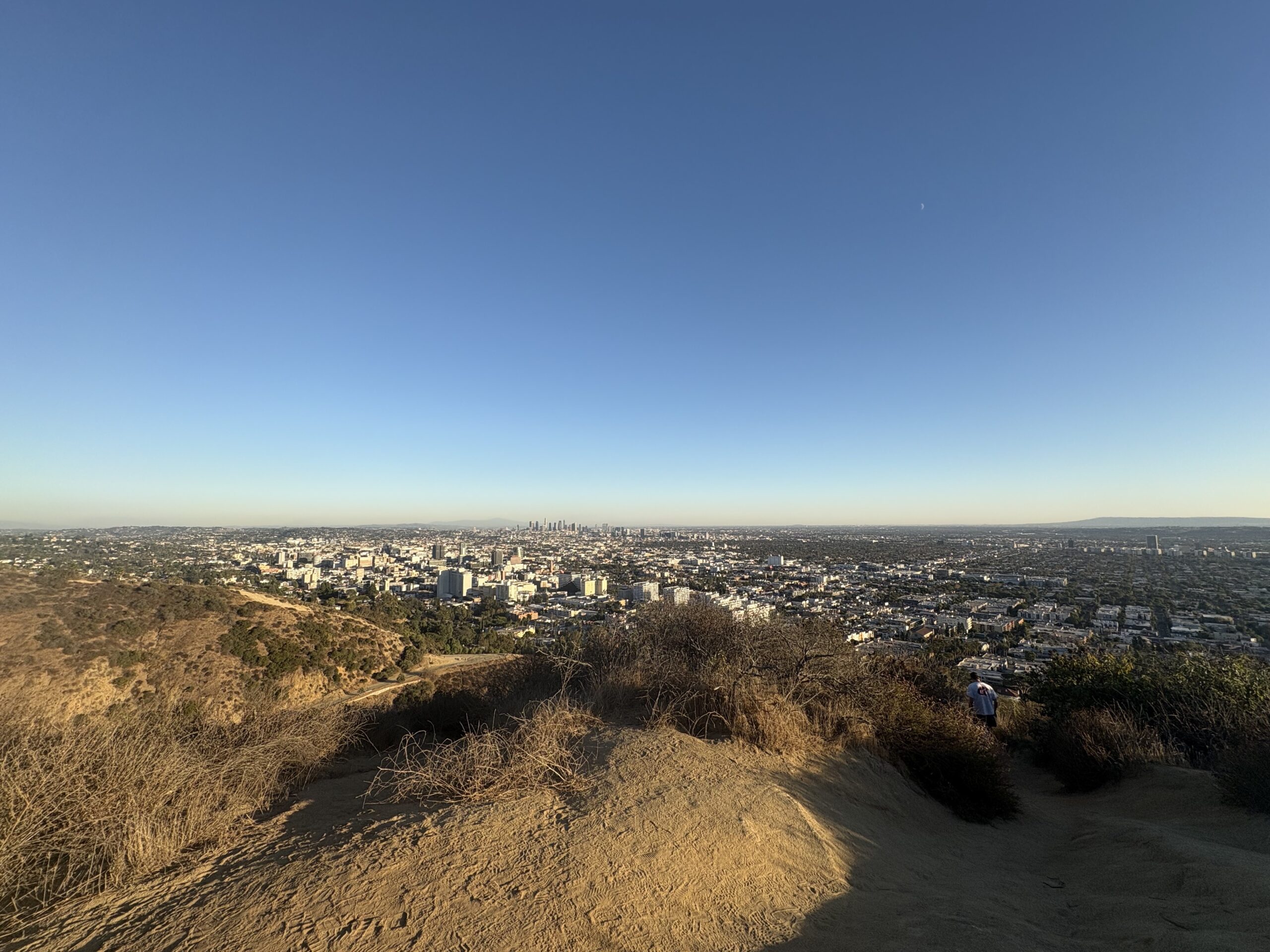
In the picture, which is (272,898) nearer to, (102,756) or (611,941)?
(611,941)

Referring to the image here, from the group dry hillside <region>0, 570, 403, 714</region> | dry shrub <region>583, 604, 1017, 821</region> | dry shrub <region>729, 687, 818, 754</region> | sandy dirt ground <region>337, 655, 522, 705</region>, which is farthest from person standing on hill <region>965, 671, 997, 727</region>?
dry hillside <region>0, 570, 403, 714</region>

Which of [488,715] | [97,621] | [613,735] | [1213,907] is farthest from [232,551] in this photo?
[1213,907]

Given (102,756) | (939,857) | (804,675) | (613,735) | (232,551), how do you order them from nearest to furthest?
(102,756), (939,857), (613,735), (804,675), (232,551)

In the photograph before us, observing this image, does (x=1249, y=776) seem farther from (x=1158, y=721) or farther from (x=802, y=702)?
(x=802, y=702)

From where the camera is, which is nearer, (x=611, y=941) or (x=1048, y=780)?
(x=611, y=941)

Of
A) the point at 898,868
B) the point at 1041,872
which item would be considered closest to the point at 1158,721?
the point at 1041,872

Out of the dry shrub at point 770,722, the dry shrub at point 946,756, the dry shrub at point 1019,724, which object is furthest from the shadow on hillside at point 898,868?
the dry shrub at point 1019,724
